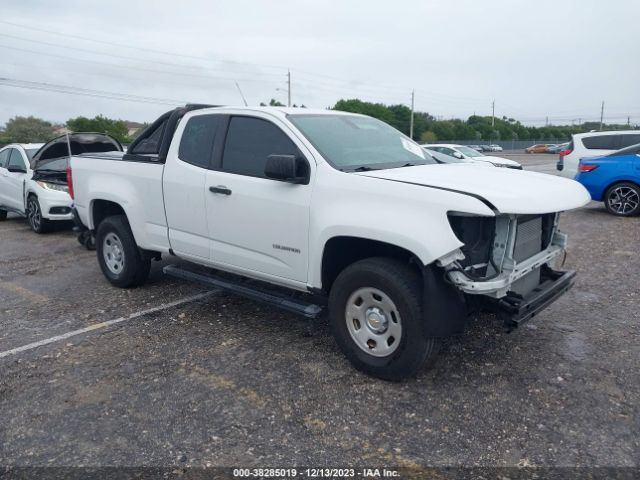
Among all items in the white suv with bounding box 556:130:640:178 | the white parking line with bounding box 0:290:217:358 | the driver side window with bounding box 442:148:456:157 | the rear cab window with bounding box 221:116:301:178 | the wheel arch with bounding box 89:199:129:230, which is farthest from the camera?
the driver side window with bounding box 442:148:456:157

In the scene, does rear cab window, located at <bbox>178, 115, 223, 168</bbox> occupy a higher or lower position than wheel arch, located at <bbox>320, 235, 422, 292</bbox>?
higher

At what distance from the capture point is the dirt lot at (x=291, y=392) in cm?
306

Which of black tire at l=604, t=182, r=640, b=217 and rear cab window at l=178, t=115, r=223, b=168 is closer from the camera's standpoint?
rear cab window at l=178, t=115, r=223, b=168

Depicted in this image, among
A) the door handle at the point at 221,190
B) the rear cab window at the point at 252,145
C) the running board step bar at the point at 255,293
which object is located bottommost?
the running board step bar at the point at 255,293

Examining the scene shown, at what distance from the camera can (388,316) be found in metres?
3.70

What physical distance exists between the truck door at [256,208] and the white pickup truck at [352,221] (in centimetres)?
1

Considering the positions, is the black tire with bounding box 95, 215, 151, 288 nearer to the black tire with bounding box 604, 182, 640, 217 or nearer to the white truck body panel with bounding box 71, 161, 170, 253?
the white truck body panel with bounding box 71, 161, 170, 253

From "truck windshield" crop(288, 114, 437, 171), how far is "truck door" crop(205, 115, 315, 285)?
0.20 m

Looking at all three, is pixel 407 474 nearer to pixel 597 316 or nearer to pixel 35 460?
pixel 35 460

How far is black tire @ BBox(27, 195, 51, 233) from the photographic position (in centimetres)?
955

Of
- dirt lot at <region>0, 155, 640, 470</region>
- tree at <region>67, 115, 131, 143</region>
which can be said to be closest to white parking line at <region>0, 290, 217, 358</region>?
dirt lot at <region>0, 155, 640, 470</region>

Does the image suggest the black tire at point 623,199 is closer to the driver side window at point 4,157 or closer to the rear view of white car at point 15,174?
the rear view of white car at point 15,174

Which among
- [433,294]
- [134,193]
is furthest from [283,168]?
[134,193]

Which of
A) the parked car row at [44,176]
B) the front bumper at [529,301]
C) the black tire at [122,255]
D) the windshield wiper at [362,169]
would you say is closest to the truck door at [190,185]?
the black tire at [122,255]
